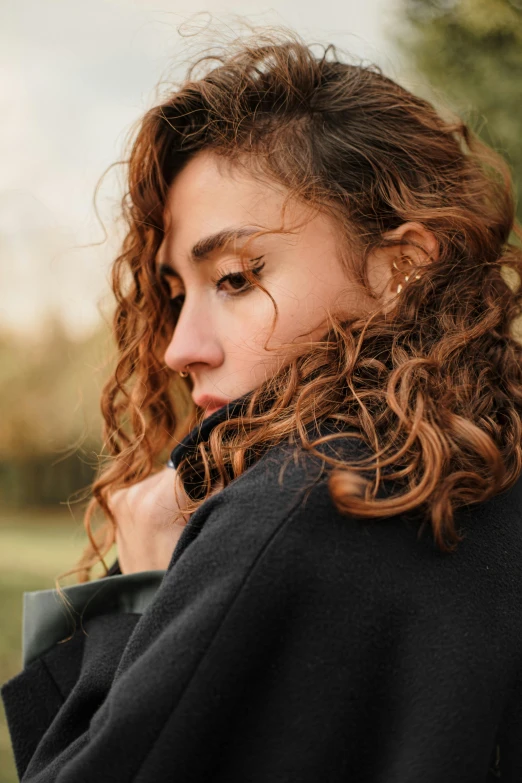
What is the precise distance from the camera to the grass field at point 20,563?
4500 mm

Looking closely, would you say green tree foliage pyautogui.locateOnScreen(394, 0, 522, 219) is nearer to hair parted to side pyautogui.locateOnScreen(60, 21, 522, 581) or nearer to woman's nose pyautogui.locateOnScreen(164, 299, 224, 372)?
hair parted to side pyautogui.locateOnScreen(60, 21, 522, 581)

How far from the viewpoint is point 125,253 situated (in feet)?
5.85

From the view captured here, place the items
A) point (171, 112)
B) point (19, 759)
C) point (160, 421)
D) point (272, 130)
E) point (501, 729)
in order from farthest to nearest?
point (160, 421), point (171, 112), point (272, 130), point (19, 759), point (501, 729)

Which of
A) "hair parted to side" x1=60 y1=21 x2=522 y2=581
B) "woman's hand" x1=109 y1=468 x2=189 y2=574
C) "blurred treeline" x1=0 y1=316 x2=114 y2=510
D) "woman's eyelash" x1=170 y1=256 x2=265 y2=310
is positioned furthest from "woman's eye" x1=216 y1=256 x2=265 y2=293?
"blurred treeline" x1=0 y1=316 x2=114 y2=510

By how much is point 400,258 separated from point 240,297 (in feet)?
1.04

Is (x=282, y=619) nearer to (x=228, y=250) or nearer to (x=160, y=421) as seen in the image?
(x=228, y=250)

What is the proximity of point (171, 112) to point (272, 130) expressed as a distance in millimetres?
267

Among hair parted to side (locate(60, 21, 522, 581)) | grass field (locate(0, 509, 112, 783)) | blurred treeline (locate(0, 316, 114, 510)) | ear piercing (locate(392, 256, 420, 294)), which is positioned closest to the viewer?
hair parted to side (locate(60, 21, 522, 581))

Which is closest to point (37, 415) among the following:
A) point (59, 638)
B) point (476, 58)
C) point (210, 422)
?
point (476, 58)

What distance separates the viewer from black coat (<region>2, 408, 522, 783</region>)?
89 cm

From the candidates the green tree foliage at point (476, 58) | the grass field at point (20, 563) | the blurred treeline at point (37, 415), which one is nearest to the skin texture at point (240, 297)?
the grass field at point (20, 563)

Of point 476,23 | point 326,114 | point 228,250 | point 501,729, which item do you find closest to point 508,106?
point 476,23

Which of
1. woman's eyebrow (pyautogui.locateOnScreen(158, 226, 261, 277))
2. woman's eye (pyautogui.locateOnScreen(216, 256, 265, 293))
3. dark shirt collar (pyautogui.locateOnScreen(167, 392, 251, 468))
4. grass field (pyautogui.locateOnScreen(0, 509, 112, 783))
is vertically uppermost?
woman's eyebrow (pyautogui.locateOnScreen(158, 226, 261, 277))

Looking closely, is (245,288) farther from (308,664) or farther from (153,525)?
(308,664)
